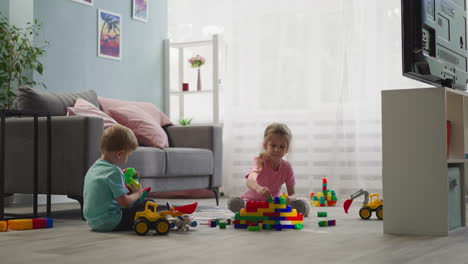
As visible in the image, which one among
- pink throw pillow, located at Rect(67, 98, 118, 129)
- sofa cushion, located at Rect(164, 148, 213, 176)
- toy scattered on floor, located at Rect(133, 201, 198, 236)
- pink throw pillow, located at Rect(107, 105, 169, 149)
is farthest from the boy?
pink throw pillow, located at Rect(107, 105, 169, 149)

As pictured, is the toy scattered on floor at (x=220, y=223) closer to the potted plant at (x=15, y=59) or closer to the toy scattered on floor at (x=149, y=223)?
the toy scattered on floor at (x=149, y=223)

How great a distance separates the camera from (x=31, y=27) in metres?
4.42

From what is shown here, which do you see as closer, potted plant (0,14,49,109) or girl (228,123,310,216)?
girl (228,123,310,216)

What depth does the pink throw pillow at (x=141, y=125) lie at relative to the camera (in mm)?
4191

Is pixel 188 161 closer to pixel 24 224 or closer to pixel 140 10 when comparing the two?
pixel 24 224

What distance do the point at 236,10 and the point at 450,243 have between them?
146 inches

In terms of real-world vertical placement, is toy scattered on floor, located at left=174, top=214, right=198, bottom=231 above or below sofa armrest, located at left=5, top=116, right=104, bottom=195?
below

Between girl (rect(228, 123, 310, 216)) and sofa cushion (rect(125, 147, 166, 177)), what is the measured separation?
23.8 inches

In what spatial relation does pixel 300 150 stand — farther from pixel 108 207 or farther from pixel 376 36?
pixel 108 207

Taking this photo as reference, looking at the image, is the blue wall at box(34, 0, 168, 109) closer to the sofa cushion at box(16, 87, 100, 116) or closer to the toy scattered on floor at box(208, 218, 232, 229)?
the sofa cushion at box(16, 87, 100, 116)

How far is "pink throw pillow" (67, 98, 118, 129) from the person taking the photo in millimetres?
3807

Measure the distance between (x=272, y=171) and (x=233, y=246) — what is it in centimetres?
116

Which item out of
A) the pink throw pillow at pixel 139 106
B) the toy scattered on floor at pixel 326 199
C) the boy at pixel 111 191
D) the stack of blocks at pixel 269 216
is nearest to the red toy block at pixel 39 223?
the boy at pixel 111 191

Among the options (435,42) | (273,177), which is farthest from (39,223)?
(435,42)
